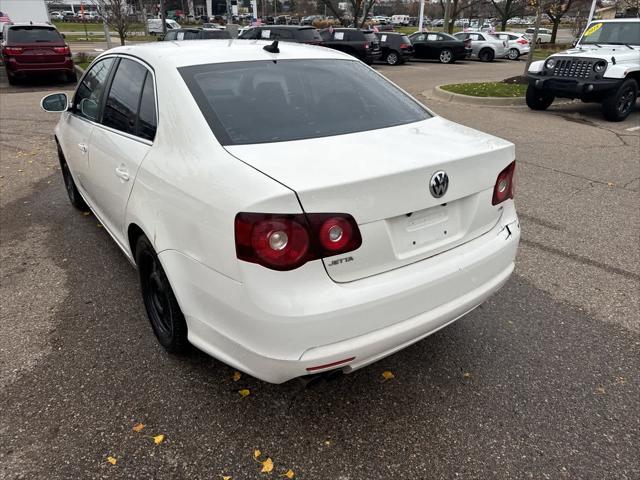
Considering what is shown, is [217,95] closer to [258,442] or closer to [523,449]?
[258,442]

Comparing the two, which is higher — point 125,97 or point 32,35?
point 125,97

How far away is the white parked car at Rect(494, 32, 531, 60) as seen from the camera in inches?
1075

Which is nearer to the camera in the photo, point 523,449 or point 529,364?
point 523,449

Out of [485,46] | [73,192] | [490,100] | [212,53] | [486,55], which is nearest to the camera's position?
[212,53]

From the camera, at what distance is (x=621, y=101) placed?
9703 millimetres

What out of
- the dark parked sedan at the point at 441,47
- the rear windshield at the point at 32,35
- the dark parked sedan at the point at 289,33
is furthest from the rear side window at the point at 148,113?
the dark parked sedan at the point at 441,47

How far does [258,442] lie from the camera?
2.32m

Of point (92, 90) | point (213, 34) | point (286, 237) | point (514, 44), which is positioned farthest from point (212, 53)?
point (514, 44)

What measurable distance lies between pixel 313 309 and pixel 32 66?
15507mm

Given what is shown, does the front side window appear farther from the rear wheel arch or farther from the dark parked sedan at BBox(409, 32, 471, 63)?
the dark parked sedan at BBox(409, 32, 471, 63)

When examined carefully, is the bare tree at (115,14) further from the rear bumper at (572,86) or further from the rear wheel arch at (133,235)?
the rear wheel arch at (133,235)

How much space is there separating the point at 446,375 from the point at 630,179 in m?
5.00

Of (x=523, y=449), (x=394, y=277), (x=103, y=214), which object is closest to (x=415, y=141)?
(x=394, y=277)

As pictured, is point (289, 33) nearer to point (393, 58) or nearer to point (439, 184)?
point (393, 58)
